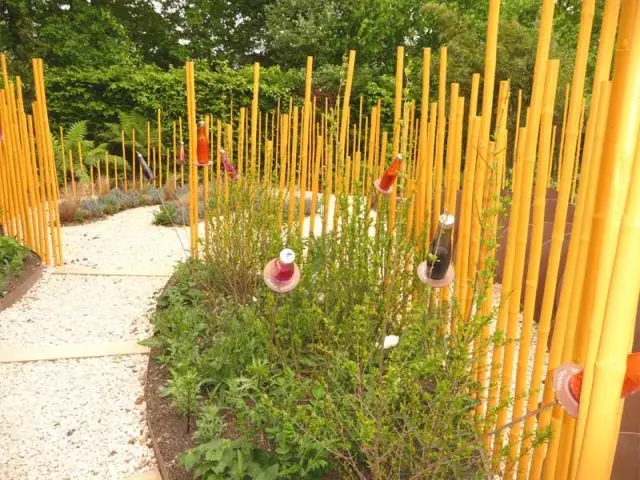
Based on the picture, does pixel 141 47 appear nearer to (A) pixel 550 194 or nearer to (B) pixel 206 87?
(B) pixel 206 87

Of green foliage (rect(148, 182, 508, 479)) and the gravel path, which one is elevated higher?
green foliage (rect(148, 182, 508, 479))

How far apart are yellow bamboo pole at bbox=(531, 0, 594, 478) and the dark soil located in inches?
44.0

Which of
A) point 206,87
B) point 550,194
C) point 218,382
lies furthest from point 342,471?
point 206,87

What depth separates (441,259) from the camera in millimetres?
1484

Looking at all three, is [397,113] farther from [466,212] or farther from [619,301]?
[619,301]

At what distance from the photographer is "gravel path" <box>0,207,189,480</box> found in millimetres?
1834

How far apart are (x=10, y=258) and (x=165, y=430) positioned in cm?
243

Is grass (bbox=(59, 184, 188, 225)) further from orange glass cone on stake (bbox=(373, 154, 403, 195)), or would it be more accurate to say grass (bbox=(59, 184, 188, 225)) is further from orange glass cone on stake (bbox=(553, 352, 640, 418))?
orange glass cone on stake (bbox=(553, 352, 640, 418))

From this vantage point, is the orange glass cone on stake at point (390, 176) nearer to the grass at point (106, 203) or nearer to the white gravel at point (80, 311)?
the white gravel at point (80, 311)

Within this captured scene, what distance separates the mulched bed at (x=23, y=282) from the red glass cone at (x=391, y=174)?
8.51ft

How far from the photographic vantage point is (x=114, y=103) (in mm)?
9203

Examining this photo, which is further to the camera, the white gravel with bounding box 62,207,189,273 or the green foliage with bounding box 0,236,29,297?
the white gravel with bounding box 62,207,189,273

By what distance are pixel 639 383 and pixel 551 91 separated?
2.88ft

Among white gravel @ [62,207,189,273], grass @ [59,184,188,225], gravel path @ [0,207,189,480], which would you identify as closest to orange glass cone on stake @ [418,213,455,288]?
gravel path @ [0,207,189,480]
